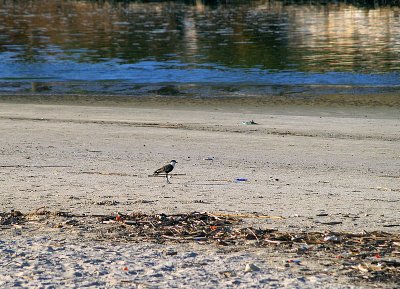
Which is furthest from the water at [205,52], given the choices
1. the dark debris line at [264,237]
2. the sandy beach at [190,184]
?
the dark debris line at [264,237]

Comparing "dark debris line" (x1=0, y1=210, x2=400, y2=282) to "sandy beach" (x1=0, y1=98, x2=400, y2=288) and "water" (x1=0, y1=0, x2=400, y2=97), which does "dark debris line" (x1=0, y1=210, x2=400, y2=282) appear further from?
"water" (x1=0, y1=0, x2=400, y2=97)

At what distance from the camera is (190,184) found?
31.1 ft

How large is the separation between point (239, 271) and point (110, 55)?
94.9 ft

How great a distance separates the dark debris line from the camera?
6.15 metres

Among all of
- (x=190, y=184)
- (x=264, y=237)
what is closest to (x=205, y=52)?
(x=190, y=184)

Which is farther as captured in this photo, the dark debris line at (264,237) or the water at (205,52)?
the water at (205,52)

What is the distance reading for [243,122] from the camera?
1534 cm

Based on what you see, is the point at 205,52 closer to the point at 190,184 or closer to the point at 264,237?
the point at 190,184

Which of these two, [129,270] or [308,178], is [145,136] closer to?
[308,178]

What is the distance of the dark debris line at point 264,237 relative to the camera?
6148mm

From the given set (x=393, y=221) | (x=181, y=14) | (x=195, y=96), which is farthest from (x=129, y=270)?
(x=181, y=14)

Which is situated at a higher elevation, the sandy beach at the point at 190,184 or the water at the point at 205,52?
the sandy beach at the point at 190,184

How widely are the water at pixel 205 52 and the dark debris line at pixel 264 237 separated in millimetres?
14929

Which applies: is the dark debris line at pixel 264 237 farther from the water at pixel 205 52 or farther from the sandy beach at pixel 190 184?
the water at pixel 205 52
